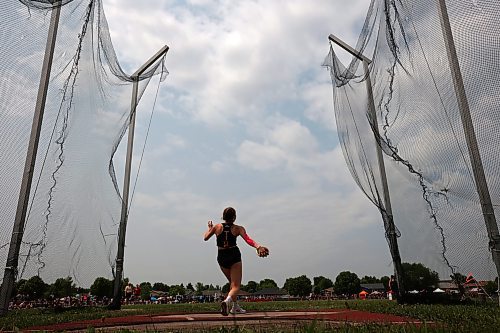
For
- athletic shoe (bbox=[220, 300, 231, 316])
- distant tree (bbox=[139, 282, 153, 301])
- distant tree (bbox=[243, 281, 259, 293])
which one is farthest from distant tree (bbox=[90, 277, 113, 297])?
distant tree (bbox=[243, 281, 259, 293])

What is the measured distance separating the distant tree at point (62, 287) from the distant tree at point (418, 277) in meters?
6.30

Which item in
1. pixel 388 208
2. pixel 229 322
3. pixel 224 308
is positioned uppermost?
pixel 388 208

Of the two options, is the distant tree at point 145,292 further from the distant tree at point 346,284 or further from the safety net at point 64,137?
the safety net at point 64,137

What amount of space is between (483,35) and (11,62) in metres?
6.67

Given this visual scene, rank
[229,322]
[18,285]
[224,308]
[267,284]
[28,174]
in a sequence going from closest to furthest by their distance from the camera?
1. [229,322]
2. [224,308]
3. [18,285]
4. [28,174]
5. [267,284]

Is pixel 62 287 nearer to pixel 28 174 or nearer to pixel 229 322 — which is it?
pixel 28 174

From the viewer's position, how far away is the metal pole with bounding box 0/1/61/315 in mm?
6449

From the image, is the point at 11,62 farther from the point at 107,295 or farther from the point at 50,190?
→ the point at 107,295

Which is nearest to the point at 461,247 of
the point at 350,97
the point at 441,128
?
the point at 441,128

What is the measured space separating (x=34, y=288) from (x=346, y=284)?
100 metres

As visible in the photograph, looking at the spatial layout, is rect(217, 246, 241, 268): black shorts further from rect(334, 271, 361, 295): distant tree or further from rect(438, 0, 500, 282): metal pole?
rect(334, 271, 361, 295): distant tree

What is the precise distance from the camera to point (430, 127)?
6.93 metres

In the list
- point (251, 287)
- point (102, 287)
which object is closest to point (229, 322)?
point (102, 287)

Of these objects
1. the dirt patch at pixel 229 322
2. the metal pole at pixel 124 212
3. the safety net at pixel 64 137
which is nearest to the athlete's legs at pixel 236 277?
the dirt patch at pixel 229 322
